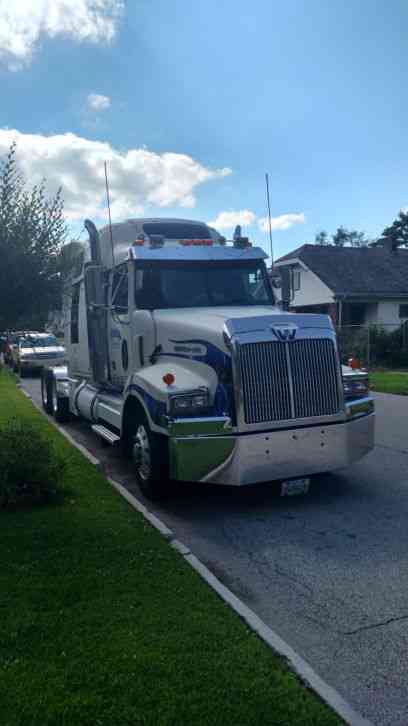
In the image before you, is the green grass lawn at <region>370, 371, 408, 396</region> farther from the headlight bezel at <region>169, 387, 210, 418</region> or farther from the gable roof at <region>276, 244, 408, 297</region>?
the headlight bezel at <region>169, 387, 210, 418</region>

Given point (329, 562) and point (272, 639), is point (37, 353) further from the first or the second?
point (272, 639)

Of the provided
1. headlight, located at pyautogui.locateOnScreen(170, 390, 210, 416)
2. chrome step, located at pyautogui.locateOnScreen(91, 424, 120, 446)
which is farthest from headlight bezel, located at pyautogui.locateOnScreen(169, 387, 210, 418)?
chrome step, located at pyautogui.locateOnScreen(91, 424, 120, 446)

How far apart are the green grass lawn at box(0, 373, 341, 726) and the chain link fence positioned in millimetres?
20408

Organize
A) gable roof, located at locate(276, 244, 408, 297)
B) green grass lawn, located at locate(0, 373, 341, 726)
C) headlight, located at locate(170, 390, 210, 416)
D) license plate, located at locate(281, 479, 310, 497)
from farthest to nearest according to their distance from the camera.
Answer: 1. gable roof, located at locate(276, 244, 408, 297)
2. license plate, located at locate(281, 479, 310, 497)
3. headlight, located at locate(170, 390, 210, 416)
4. green grass lawn, located at locate(0, 373, 341, 726)

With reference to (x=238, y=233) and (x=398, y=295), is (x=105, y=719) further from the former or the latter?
(x=398, y=295)

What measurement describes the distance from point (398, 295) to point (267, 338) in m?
26.8

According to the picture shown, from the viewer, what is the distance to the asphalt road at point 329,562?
3.51m

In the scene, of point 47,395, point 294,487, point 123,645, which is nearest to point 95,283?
point 294,487

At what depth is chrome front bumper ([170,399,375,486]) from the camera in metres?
6.00

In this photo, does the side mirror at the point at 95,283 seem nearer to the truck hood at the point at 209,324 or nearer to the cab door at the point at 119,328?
the cab door at the point at 119,328

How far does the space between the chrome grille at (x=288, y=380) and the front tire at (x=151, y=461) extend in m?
1.05

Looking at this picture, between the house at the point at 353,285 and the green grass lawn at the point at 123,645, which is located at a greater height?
the house at the point at 353,285

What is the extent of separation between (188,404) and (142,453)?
109 centimetres

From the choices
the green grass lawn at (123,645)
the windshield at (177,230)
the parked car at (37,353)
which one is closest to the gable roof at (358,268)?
the parked car at (37,353)
